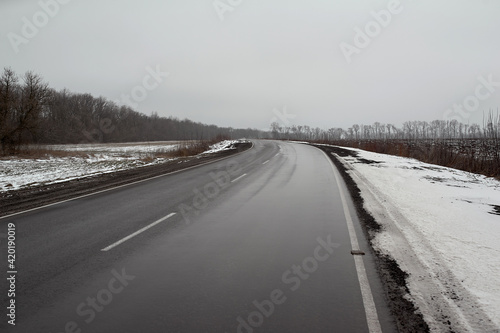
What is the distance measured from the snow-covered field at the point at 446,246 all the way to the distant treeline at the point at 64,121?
3427 centimetres

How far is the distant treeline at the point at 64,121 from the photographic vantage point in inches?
1261

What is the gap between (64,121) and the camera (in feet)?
295

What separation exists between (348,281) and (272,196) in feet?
19.2

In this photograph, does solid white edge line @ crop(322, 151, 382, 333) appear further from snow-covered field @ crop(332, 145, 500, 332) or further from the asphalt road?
snow-covered field @ crop(332, 145, 500, 332)

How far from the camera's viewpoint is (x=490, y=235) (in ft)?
19.4

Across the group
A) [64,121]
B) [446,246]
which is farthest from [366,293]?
[64,121]

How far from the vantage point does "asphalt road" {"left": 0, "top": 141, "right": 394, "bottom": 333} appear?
129 inches

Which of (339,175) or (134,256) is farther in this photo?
(339,175)

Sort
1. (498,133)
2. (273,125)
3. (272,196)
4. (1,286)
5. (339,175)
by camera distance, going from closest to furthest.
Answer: (1,286), (272,196), (339,175), (498,133), (273,125)

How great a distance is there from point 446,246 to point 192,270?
4.25m

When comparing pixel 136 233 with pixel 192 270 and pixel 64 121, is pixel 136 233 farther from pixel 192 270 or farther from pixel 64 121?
pixel 64 121

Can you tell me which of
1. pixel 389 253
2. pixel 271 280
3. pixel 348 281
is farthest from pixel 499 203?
pixel 271 280

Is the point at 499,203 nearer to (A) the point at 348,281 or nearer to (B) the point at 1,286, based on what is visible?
(A) the point at 348,281

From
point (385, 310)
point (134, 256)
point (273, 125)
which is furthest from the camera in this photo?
point (273, 125)
